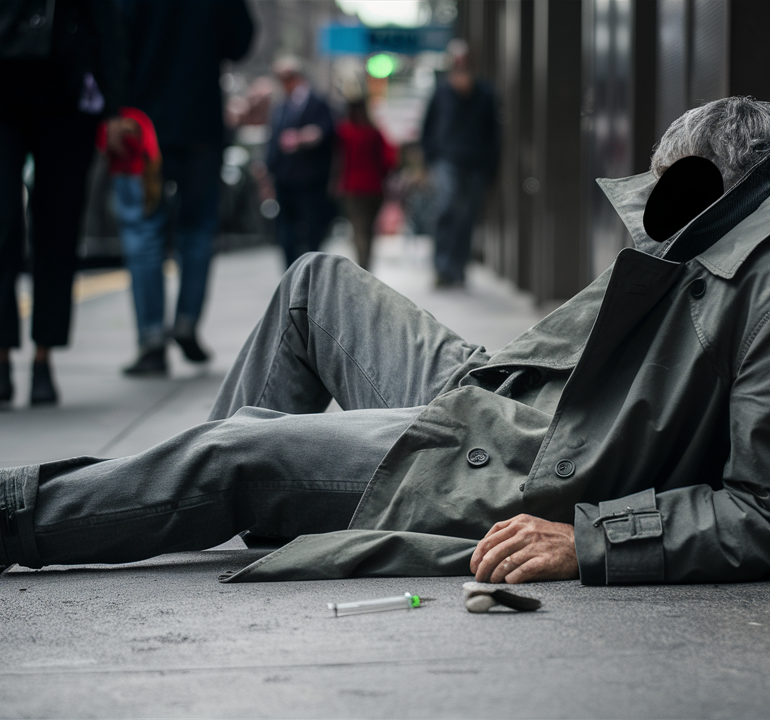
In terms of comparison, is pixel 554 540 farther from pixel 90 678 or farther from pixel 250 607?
pixel 90 678

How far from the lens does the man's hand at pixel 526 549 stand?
102 inches

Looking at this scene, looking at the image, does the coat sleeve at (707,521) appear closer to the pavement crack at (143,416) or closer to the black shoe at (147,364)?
the pavement crack at (143,416)

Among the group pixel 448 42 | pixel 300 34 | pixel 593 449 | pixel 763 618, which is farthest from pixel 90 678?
pixel 300 34

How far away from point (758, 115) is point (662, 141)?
21cm

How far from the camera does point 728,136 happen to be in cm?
265

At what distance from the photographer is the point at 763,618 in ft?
7.96

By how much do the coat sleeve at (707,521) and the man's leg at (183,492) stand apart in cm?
52

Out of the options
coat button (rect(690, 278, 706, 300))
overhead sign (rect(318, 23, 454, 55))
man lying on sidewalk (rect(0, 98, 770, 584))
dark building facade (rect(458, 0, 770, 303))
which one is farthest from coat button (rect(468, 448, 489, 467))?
overhead sign (rect(318, 23, 454, 55))

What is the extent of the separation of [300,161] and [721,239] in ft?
27.6

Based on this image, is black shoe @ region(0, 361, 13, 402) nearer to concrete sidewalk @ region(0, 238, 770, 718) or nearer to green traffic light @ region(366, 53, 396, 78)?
concrete sidewalk @ region(0, 238, 770, 718)

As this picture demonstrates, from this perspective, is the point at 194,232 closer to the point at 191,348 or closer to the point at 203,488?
the point at 191,348

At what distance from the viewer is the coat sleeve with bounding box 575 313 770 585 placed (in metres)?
2.42

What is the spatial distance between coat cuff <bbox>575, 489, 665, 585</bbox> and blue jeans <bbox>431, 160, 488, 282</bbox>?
928 centimetres

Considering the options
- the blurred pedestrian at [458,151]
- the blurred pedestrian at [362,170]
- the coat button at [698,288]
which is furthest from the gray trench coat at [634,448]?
the blurred pedestrian at [362,170]
